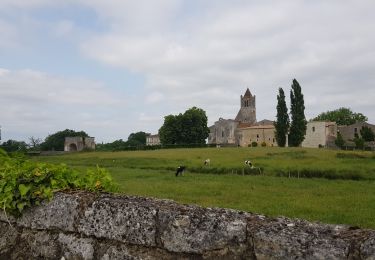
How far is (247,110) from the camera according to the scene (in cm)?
16425

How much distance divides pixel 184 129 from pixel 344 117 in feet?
176

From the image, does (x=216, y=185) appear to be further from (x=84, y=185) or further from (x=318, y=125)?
(x=318, y=125)

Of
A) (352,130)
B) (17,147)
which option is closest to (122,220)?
(17,147)

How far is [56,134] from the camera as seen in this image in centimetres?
15675

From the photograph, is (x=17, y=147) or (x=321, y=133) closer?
(x=17, y=147)

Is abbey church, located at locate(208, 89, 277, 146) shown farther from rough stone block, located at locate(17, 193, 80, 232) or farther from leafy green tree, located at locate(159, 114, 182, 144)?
rough stone block, located at locate(17, 193, 80, 232)

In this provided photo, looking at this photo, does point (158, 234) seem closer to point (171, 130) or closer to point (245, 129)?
point (171, 130)

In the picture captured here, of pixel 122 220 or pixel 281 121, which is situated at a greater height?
pixel 281 121

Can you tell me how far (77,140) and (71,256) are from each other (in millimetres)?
137805

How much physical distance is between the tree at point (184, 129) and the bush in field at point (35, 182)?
367 ft

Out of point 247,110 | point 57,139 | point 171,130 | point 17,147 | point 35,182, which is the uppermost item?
point 247,110

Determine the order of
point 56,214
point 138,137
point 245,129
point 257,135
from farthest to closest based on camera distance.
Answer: point 138,137 < point 245,129 < point 257,135 < point 56,214

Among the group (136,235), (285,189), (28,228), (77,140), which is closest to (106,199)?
(136,235)

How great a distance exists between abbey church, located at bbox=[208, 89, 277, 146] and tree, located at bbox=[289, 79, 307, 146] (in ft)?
86.6
